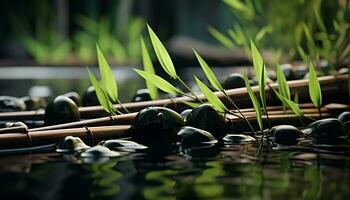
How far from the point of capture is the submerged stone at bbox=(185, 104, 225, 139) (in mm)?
1646

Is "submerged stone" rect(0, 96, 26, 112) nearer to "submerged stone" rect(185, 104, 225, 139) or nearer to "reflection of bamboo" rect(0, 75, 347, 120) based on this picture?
"reflection of bamboo" rect(0, 75, 347, 120)

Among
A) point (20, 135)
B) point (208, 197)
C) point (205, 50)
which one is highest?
point (205, 50)

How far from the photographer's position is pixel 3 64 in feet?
26.2

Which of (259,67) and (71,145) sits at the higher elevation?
(259,67)

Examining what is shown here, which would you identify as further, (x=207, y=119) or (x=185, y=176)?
(x=207, y=119)

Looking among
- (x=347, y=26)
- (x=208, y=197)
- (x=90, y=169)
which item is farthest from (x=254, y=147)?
(x=347, y=26)

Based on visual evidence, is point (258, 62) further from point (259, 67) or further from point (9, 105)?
point (9, 105)

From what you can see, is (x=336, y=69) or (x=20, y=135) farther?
(x=336, y=69)

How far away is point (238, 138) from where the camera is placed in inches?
65.4

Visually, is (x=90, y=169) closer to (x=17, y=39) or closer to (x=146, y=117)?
(x=146, y=117)


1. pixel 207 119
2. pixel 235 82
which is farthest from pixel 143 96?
pixel 207 119

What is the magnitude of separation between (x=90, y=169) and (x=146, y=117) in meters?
0.40

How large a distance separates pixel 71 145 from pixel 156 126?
23 centimetres

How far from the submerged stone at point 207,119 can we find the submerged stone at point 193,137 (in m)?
0.05
